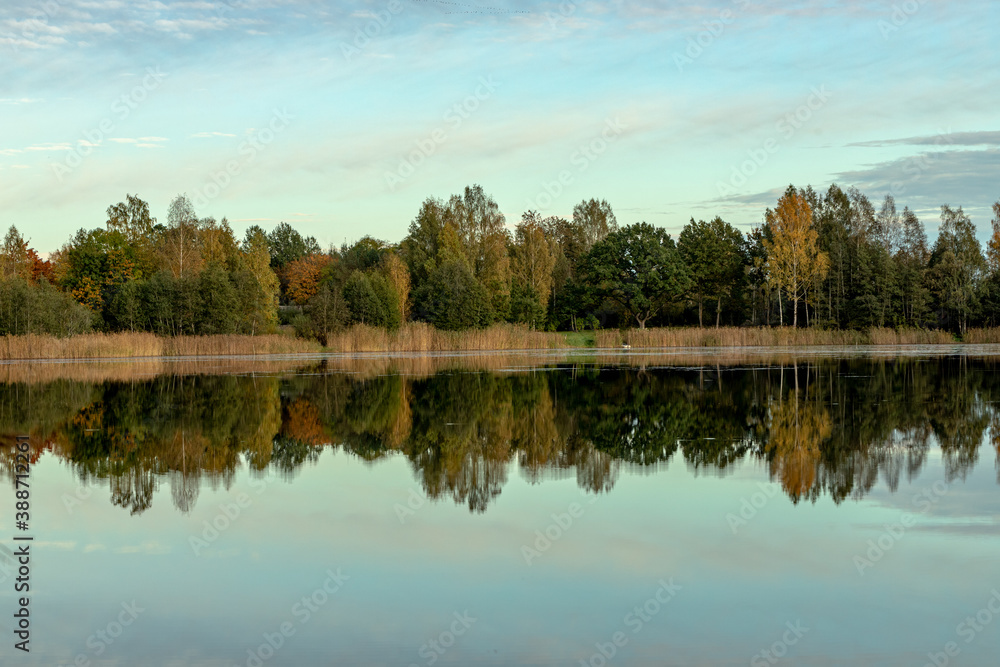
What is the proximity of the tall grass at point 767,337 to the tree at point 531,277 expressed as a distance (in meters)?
7.37

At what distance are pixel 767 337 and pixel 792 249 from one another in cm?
752

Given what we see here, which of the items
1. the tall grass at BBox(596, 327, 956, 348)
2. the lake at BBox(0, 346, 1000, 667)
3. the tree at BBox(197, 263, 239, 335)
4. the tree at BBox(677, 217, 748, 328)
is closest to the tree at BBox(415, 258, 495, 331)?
the tall grass at BBox(596, 327, 956, 348)

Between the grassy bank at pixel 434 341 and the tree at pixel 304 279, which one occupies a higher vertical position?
the tree at pixel 304 279

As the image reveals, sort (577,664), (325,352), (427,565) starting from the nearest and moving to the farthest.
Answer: (577,664)
(427,565)
(325,352)

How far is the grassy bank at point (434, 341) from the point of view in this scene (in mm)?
44031

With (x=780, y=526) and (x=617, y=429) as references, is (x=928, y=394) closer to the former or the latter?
(x=617, y=429)

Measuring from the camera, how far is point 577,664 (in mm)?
5098

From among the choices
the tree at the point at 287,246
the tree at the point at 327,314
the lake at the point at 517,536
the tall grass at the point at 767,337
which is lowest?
the lake at the point at 517,536

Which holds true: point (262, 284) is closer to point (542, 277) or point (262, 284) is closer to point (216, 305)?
point (216, 305)

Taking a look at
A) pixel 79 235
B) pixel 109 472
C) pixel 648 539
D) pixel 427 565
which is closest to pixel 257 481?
pixel 109 472

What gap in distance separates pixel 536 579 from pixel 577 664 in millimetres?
1588

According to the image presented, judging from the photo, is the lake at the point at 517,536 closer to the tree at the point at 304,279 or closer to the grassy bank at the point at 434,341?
the grassy bank at the point at 434,341

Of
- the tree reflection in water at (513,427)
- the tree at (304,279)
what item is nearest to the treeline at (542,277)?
the tree at (304,279)

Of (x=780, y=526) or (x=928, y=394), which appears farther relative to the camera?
(x=928, y=394)
